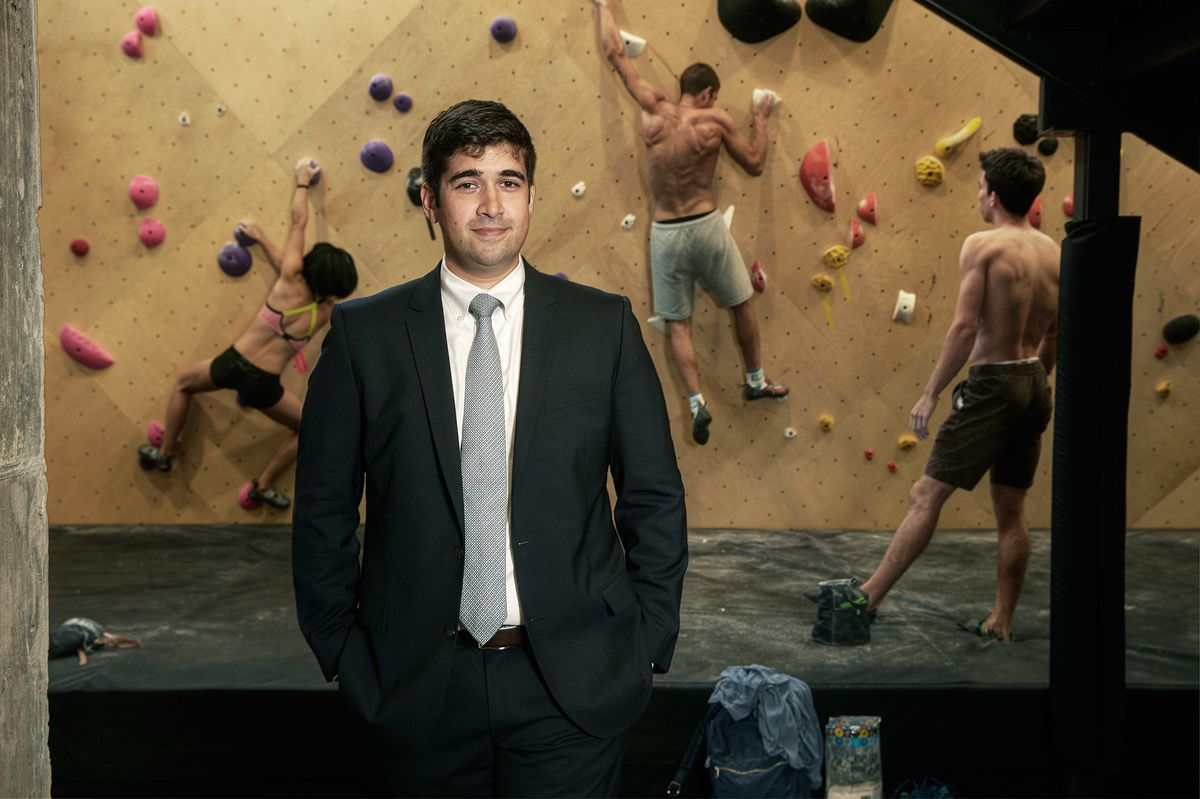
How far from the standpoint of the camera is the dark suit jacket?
77.3 inches

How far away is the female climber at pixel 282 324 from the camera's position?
6047mm

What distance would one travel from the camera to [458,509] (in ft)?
6.41

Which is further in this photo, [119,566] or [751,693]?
[119,566]

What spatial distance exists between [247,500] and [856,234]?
3.60m

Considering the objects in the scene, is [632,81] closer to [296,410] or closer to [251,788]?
[296,410]

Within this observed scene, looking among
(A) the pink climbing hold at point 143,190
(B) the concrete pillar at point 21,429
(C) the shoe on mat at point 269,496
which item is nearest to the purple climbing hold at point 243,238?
(A) the pink climbing hold at point 143,190

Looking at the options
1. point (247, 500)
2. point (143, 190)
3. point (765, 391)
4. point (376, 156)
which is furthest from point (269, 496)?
point (765, 391)

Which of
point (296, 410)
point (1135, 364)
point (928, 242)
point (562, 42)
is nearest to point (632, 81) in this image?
point (562, 42)

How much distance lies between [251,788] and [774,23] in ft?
14.5

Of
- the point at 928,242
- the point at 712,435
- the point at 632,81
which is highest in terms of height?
the point at 632,81

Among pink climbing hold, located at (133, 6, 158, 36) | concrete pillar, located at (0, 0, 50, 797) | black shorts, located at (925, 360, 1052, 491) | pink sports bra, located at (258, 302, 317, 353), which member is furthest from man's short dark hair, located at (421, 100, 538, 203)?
pink climbing hold, located at (133, 6, 158, 36)

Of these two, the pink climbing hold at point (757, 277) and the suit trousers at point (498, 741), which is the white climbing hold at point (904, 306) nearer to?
the pink climbing hold at point (757, 277)

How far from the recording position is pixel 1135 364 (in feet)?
20.6

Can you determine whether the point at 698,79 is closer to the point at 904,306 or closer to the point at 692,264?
the point at 692,264
